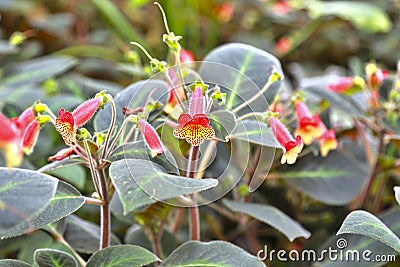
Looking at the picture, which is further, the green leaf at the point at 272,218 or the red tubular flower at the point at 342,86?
the red tubular flower at the point at 342,86

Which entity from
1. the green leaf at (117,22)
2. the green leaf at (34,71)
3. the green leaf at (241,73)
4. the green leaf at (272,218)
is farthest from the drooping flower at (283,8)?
the green leaf at (272,218)

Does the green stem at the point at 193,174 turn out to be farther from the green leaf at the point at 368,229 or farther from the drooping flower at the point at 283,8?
the drooping flower at the point at 283,8

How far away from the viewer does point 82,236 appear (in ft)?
2.48

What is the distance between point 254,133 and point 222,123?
0.07 m

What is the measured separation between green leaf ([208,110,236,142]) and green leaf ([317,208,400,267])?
0.81 ft

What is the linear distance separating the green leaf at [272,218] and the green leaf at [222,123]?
0.16 m

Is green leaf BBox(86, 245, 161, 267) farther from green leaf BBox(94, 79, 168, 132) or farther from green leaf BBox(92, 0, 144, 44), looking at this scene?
green leaf BBox(92, 0, 144, 44)

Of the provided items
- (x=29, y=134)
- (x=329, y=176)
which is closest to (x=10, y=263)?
(x=29, y=134)

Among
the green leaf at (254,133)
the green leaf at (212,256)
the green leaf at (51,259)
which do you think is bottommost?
the green leaf at (212,256)

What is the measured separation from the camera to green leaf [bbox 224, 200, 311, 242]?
711 mm

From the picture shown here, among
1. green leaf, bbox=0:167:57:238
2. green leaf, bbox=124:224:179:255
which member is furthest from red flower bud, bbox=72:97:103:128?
green leaf, bbox=124:224:179:255

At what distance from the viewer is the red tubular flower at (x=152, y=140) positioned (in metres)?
0.57

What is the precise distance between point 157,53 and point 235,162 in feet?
2.83

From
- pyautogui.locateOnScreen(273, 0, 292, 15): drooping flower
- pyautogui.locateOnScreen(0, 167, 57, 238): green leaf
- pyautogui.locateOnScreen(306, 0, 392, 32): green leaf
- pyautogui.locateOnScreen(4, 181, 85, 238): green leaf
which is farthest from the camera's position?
pyautogui.locateOnScreen(273, 0, 292, 15): drooping flower
